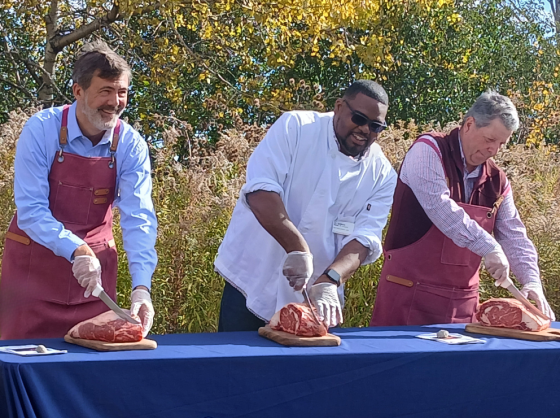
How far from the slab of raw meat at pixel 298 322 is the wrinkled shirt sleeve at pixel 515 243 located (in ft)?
4.62

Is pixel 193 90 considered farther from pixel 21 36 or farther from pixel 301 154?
pixel 301 154

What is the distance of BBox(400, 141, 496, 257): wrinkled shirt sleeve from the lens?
3.69 m

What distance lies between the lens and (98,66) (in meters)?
3.15

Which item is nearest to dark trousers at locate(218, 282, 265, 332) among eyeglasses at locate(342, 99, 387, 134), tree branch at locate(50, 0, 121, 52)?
eyeglasses at locate(342, 99, 387, 134)

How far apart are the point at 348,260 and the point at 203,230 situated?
1945 millimetres

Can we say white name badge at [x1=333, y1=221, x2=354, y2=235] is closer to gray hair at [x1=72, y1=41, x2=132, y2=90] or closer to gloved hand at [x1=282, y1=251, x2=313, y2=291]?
gloved hand at [x1=282, y1=251, x2=313, y2=291]

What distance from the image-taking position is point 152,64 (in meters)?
9.73

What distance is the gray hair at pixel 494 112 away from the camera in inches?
150

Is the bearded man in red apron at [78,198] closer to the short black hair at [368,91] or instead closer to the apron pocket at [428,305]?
the short black hair at [368,91]

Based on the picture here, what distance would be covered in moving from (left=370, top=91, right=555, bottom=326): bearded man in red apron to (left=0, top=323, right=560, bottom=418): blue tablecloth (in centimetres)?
61

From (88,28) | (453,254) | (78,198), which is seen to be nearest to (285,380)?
(78,198)

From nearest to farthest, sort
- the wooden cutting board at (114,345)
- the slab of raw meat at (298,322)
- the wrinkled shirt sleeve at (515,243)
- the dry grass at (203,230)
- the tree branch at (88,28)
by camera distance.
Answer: the wooden cutting board at (114,345) < the slab of raw meat at (298,322) < the wrinkled shirt sleeve at (515,243) < the dry grass at (203,230) < the tree branch at (88,28)

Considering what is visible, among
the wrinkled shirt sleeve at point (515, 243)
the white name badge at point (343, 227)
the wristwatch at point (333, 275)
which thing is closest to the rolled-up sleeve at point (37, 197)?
the wristwatch at point (333, 275)

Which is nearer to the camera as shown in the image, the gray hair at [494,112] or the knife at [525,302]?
the knife at [525,302]
